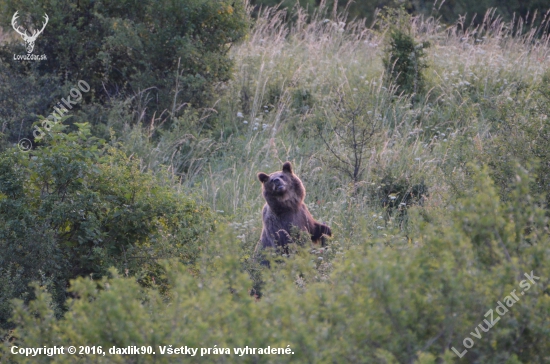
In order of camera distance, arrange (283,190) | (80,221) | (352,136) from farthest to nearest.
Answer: (352,136) → (283,190) → (80,221)

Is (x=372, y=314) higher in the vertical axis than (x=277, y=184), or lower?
higher

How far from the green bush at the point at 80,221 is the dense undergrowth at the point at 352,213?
0.08 meters

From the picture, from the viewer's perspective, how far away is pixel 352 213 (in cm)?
858

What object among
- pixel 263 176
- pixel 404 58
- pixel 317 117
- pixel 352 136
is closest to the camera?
pixel 263 176

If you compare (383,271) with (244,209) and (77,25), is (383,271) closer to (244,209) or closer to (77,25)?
(244,209)

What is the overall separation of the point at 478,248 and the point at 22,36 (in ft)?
33.4

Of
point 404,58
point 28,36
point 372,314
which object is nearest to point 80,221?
point 372,314

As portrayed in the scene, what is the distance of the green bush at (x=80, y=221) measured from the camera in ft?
21.0

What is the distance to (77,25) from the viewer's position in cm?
1195

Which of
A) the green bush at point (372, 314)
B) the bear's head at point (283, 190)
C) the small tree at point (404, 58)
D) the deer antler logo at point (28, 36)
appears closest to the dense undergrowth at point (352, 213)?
the green bush at point (372, 314)

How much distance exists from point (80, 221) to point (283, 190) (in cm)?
244

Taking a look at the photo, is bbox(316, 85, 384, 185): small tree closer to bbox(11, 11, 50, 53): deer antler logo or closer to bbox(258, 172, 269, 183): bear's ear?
bbox(258, 172, 269, 183): bear's ear

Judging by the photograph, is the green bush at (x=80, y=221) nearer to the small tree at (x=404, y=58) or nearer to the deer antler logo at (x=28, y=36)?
the deer antler logo at (x=28, y=36)

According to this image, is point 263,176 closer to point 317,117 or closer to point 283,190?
point 283,190
